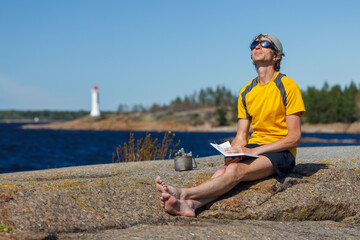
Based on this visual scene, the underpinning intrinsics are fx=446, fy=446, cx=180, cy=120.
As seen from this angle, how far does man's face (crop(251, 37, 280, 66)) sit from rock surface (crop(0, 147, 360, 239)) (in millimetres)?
1440

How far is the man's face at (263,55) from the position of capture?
5254 mm

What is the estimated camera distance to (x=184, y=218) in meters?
4.69

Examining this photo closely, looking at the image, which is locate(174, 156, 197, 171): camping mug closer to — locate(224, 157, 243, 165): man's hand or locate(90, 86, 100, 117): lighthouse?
locate(224, 157, 243, 165): man's hand

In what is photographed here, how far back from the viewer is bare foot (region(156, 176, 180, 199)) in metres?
4.48

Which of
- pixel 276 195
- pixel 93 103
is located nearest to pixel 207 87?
pixel 93 103

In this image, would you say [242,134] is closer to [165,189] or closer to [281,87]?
[281,87]

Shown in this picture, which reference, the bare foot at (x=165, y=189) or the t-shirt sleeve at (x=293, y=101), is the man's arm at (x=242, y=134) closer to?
the t-shirt sleeve at (x=293, y=101)

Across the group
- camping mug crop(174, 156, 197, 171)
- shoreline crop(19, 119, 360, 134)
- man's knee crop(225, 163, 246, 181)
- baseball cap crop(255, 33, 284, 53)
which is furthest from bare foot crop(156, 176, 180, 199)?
shoreline crop(19, 119, 360, 134)

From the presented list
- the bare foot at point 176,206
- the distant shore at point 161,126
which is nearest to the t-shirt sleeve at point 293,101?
the bare foot at point 176,206

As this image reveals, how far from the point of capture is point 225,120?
10288 cm

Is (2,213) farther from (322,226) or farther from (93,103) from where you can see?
(93,103)

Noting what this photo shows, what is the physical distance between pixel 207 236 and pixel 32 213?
1669 millimetres

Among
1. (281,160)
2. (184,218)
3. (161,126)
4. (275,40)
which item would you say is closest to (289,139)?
(281,160)

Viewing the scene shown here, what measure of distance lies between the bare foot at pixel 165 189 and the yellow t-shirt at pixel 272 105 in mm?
1300
